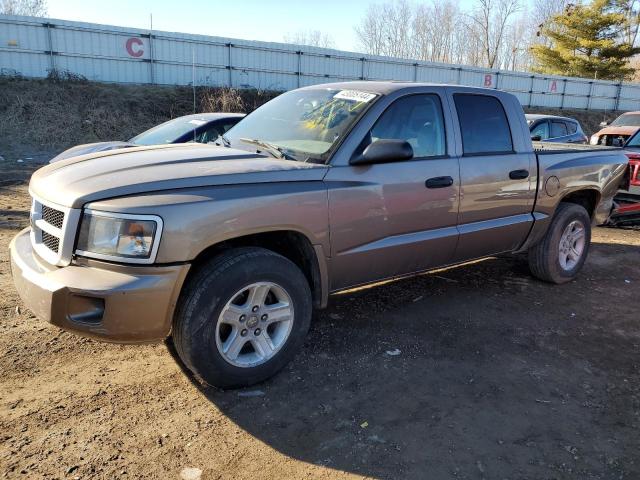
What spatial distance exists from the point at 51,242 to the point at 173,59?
18830 mm

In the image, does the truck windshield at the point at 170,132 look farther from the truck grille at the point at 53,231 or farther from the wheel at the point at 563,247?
the wheel at the point at 563,247

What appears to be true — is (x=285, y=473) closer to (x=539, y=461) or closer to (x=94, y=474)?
(x=94, y=474)

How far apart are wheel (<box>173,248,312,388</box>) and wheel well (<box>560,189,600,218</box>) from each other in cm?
372

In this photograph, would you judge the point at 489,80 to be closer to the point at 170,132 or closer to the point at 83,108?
the point at 83,108

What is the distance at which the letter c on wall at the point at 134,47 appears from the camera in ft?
62.5

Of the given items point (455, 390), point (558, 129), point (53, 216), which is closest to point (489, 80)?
point (558, 129)

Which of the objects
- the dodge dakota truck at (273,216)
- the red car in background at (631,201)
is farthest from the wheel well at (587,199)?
the red car in background at (631,201)

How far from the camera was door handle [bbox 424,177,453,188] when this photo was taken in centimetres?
402

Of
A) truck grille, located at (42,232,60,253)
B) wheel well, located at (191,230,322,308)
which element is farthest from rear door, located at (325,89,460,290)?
truck grille, located at (42,232,60,253)

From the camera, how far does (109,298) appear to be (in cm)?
272

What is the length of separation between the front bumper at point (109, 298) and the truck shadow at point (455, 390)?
727 mm

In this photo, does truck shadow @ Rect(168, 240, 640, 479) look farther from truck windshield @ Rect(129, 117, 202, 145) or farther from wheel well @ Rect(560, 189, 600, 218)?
truck windshield @ Rect(129, 117, 202, 145)

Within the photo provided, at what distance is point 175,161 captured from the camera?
11.1 ft

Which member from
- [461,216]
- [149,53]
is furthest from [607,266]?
[149,53]
